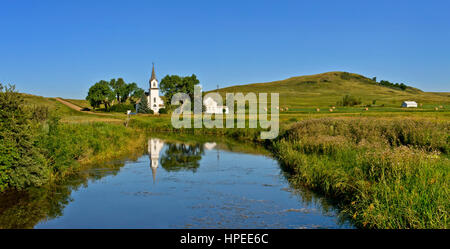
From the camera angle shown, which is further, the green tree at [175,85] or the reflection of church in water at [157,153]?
the green tree at [175,85]

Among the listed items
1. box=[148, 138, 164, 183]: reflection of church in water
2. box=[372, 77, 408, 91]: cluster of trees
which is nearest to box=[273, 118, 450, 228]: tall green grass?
box=[148, 138, 164, 183]: reflection of church in water

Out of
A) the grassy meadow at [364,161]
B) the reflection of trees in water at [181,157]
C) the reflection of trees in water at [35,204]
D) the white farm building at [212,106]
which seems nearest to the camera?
the grassy meadow at [364,161]

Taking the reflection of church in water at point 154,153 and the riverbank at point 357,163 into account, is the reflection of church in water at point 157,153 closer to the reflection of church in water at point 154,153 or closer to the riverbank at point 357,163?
the reflection of church in water at point 154,153

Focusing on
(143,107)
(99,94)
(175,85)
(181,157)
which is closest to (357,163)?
(181,157)

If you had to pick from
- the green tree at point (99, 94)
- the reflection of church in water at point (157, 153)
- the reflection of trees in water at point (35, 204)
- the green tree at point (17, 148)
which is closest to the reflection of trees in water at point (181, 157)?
the reflection of church in water at point (157, 153)

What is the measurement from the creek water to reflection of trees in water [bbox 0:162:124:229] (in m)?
0.03

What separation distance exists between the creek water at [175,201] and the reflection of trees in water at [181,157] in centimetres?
39

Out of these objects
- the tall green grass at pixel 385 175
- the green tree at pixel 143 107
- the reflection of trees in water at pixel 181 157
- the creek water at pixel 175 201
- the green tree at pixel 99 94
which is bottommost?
the creek water at pixel 175 201

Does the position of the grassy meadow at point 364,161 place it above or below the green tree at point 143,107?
below

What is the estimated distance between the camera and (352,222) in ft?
37.4

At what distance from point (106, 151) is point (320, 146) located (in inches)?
557

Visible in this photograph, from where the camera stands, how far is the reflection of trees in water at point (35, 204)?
11.7 metres
